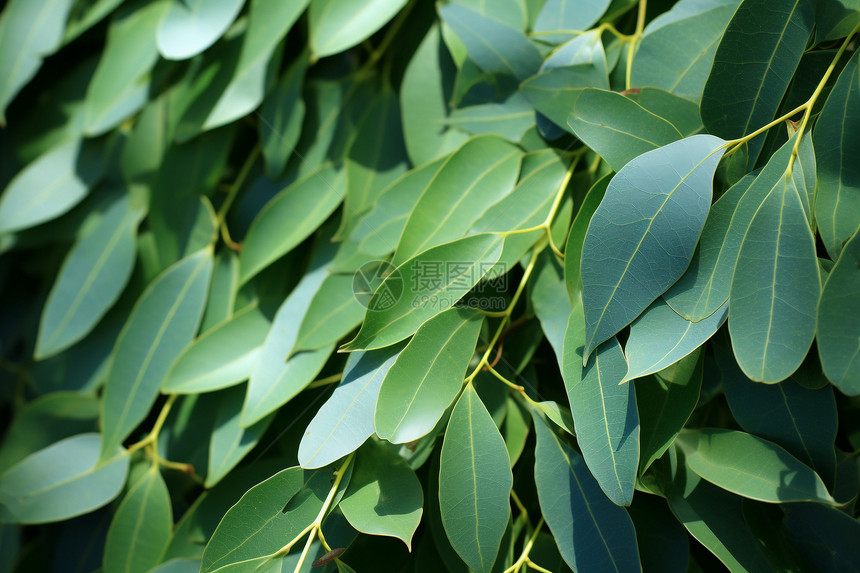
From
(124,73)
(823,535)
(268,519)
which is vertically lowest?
(823,535)

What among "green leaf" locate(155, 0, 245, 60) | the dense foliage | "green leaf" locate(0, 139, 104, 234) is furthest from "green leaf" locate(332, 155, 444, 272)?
"green leaf" locate(0, 139, 104, 234)

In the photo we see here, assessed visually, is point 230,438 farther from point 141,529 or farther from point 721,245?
point 721,245

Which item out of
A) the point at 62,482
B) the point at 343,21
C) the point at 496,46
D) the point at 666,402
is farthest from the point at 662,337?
the point at 62,482

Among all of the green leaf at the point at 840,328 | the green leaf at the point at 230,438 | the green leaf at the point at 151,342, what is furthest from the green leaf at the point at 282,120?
Result: the green leaf at the point at 840,328

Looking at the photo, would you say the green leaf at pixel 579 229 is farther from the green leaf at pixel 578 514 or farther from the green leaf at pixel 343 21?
the green leaf at pixel 343 21

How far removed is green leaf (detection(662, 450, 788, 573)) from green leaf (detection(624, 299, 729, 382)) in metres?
0.10

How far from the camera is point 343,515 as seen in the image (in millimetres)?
387

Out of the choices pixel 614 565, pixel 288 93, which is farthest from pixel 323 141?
pixel 614 565

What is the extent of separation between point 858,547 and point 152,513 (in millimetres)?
504

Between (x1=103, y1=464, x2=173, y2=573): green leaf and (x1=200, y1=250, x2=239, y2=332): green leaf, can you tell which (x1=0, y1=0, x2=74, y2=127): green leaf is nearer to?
(x1=200, y1=250, x2=239, y2=332): green leaf

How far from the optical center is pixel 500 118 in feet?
1.48

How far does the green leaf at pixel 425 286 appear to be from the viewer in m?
0.36

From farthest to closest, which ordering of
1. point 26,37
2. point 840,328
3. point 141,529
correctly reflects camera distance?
point 26,37 < point 141,529 < point 840,328

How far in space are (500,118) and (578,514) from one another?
0.95 ft
